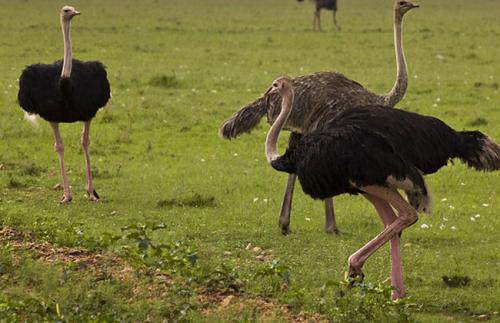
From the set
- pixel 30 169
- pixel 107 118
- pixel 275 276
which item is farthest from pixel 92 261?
pixel 107 118

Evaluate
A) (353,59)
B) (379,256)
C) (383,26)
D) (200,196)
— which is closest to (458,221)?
(379,256)

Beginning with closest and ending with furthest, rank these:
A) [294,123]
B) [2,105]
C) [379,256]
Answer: [379,256] < [294,123] < [2,105]


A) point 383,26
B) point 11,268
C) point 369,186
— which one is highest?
point 369,186

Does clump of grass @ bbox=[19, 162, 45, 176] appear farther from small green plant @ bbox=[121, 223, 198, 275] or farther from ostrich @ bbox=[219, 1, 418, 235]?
small green plant @ bbox=[121, 223, 198, 275]

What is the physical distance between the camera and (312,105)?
9.50 m

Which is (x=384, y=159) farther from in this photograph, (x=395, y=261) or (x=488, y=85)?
(x=488, y=85)

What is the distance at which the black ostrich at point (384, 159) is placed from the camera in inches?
290

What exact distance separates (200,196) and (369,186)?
3680mm

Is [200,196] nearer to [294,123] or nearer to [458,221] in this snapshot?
[294,123]

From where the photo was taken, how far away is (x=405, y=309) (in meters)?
7.09

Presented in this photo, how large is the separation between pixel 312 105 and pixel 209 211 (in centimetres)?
170

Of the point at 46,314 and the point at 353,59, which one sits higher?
the point at 46,314

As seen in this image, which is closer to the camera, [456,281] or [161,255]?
[161,255]

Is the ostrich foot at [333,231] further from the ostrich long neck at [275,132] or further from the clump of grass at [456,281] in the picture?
the clump of grass at [456,281]
